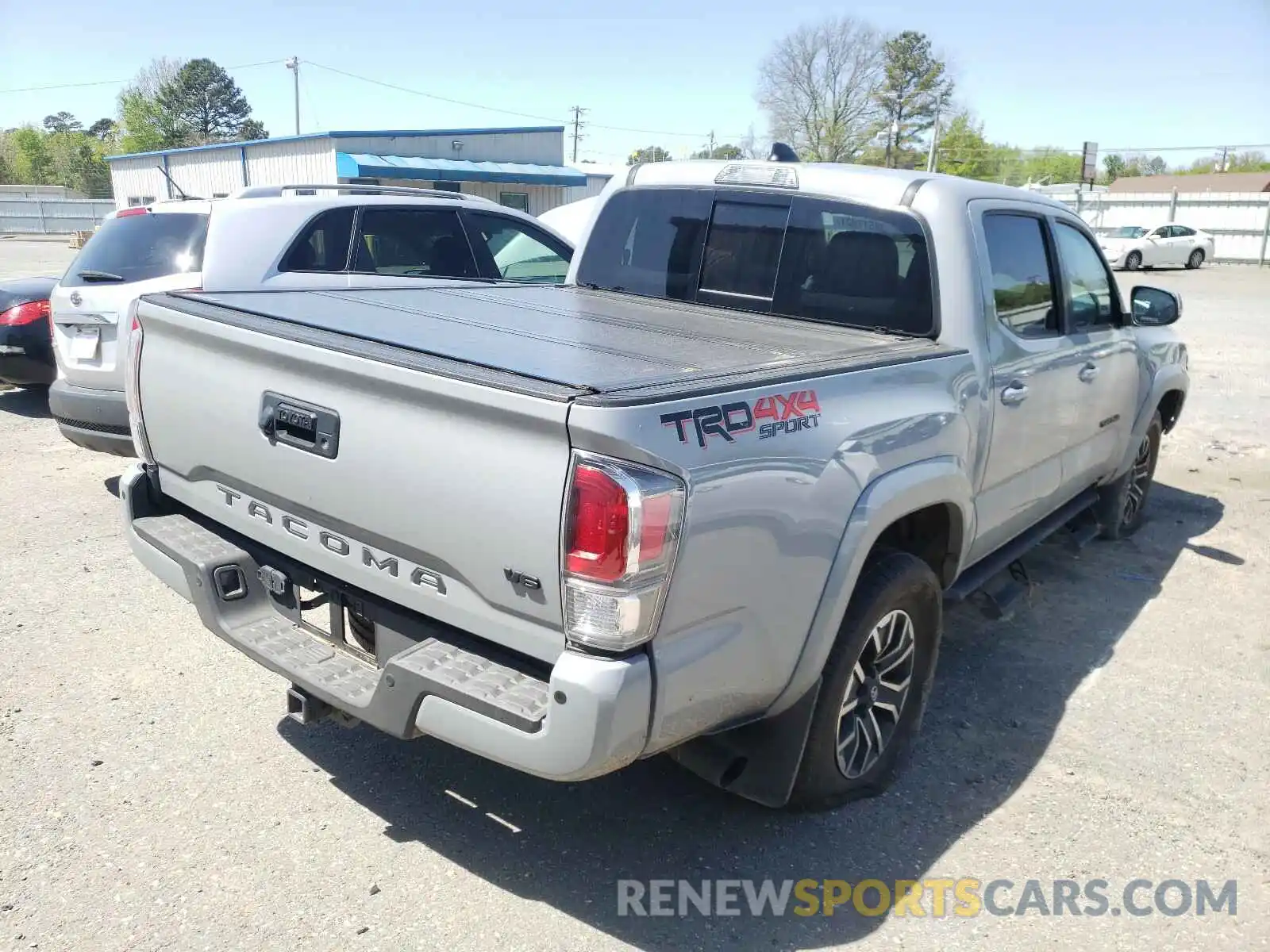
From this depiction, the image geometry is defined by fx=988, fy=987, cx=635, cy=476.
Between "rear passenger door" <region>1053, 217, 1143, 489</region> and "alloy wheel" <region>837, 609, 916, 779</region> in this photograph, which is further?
"rear passenger door" <region>1053, 217, 1143, 489</region>

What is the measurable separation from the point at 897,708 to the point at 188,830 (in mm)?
2326

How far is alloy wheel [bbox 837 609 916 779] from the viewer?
3152 mm

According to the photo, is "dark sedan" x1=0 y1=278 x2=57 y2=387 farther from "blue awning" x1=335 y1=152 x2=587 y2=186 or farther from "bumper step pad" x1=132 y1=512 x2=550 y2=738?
"blue awning" x1=335 y1=152 x2=587 y2=186

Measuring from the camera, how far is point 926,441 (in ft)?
10.2

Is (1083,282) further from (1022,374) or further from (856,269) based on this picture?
(856,269)

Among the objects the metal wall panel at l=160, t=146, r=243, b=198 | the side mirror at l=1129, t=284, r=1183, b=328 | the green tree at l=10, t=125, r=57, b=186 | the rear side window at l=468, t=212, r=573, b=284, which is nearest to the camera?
the side mirror at l=1129, t=284, r=1183, b=328

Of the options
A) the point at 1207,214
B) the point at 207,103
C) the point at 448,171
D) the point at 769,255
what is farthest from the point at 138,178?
the point at 207,103

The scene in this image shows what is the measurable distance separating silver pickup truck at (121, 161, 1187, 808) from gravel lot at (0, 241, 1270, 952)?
1.26 ft

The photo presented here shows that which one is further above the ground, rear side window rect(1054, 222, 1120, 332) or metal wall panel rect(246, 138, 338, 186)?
metal wall panel rect(246, 138, 338, 186)

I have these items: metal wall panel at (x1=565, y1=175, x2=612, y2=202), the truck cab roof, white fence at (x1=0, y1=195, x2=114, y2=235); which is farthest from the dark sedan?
white fence at (x1=0, y1=195, x2=114, y2=235)

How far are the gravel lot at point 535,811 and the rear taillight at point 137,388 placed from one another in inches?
40.6

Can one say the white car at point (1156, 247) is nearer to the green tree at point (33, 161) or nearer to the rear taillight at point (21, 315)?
the rear taillight at point (21, 315)

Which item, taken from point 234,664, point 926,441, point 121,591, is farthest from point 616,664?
point 121,591

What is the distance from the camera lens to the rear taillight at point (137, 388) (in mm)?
3371
